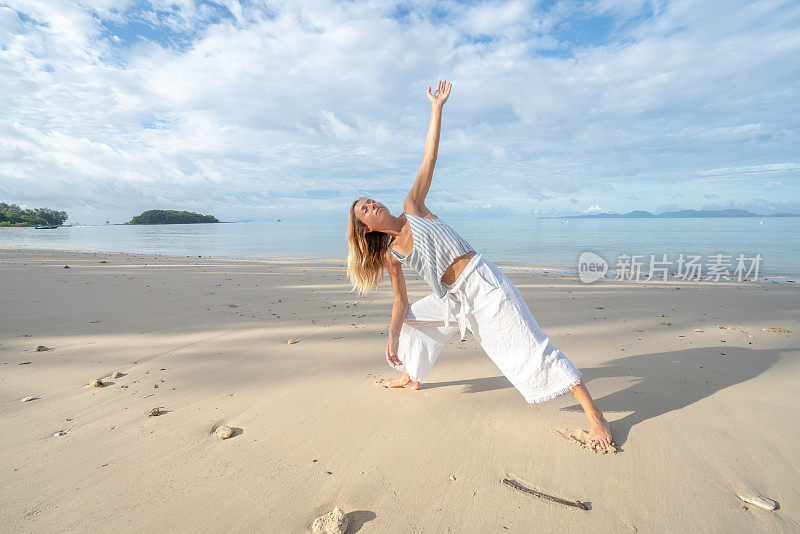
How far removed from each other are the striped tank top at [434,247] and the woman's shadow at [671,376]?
1435 millimetres

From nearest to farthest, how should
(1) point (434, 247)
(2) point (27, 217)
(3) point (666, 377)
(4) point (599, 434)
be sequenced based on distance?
(4) point (599, 434) < (1) point (434, 247) < (3) point (666, 377) < (2) point (27, 217)

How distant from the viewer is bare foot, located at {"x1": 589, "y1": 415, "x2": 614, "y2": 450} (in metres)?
2.31

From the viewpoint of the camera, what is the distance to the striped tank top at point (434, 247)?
2500mm

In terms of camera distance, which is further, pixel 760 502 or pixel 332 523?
pixel 760 502

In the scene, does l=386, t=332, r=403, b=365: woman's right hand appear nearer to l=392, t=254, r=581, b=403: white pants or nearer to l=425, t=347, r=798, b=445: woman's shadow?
l=425, t=347, r=798, b=445: woman's shadow

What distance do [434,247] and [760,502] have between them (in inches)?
80.0

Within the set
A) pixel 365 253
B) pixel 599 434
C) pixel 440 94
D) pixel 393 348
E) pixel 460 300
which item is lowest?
pixel 599 434

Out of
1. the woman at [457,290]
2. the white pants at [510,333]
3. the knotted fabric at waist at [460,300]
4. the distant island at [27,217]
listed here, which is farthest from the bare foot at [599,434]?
the distant island at [27,217]

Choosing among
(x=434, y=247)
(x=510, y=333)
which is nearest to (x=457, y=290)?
(x=434, y=247)

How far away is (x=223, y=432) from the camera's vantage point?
245 centimetres

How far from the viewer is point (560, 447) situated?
2.33 metres

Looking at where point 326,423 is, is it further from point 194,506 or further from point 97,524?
point 97,524

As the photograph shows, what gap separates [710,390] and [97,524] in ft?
13.1

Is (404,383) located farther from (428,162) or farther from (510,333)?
(428,162)
